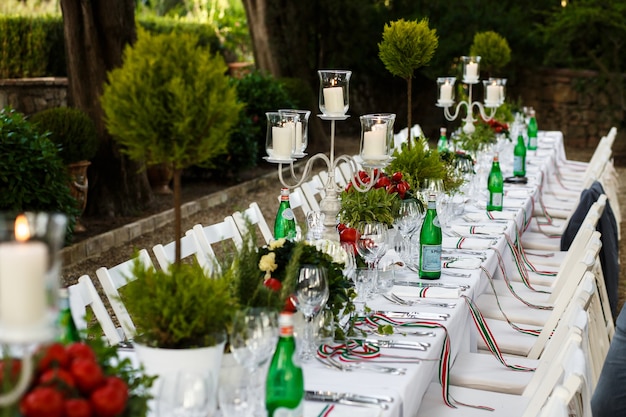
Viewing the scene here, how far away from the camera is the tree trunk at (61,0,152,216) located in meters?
7.73

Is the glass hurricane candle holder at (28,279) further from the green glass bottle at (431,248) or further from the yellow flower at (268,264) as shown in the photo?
the green glass bottle at (431,248)

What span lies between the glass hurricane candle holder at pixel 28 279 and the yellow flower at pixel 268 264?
1212 millimetres

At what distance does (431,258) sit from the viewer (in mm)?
3592

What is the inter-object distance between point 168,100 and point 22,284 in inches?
31.9

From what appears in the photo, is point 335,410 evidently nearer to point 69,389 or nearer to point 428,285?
point 69,389

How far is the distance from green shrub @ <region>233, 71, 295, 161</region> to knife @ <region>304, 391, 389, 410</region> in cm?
781

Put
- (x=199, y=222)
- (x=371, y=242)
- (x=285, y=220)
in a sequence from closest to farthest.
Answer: (x=371, y=242)
(x=285, y=220)
(x=199, y=222)

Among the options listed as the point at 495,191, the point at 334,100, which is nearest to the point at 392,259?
the point at 334,100

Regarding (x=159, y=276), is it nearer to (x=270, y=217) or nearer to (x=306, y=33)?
(x=270, y=217)

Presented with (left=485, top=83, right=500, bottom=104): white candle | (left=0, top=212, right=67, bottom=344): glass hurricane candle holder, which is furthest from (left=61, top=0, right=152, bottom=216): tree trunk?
(left=0, top=212, right=67, bottom=344): glass hurricane candle holder

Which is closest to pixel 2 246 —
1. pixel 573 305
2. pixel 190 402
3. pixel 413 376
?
pixel 190 402

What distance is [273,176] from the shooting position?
34.6 feet

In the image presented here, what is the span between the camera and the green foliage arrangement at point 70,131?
723 cm

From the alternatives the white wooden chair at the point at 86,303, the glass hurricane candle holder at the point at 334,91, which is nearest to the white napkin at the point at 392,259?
the glass hurricane candle holder at the point at 334,91
